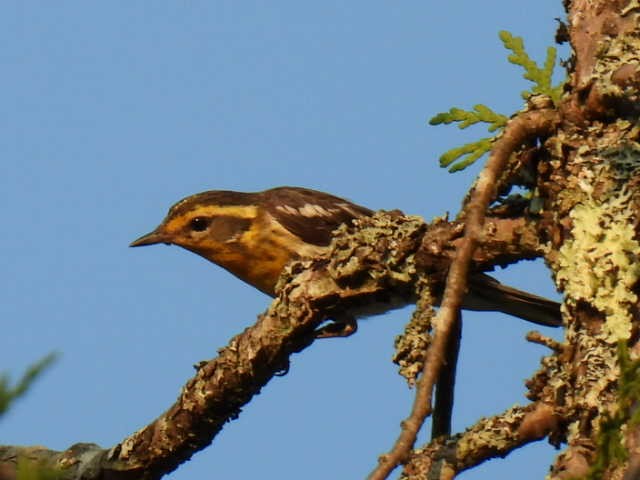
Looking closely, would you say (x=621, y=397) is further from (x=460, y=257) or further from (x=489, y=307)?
(x=489, y=307)

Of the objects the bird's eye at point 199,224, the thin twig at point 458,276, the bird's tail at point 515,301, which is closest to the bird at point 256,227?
the bird's eye at point 199,224

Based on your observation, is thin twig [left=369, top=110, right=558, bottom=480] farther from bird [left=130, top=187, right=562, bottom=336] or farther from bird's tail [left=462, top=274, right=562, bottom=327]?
bird [left=130, top=187, right=562, bottom=336]

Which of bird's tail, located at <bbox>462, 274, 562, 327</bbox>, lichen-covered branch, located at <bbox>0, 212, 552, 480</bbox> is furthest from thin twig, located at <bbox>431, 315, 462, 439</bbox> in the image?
bird's tail, located at <bbox>462, 274, 562, 327</bbox>

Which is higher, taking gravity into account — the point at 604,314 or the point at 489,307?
the point at 489,307

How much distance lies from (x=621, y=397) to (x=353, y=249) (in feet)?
7.91

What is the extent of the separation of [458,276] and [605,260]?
29.4 inches

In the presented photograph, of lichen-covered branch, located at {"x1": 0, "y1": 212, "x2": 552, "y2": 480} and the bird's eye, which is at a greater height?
the bird's eye

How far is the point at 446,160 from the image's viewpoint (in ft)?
18.9

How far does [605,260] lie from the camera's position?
4.47 m

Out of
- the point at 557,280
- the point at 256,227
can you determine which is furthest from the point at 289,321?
the point at 256,227

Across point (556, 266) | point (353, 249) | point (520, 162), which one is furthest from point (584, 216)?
point (353, 249)

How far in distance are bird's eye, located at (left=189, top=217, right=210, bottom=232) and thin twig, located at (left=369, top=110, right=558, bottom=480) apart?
4991 mm

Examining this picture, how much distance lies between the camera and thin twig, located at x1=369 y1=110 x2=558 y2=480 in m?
3.57

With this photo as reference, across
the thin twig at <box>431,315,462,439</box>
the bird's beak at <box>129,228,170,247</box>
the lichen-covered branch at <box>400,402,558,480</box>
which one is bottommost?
the lichen-covered branch at <box>400,402,558,480</box>
